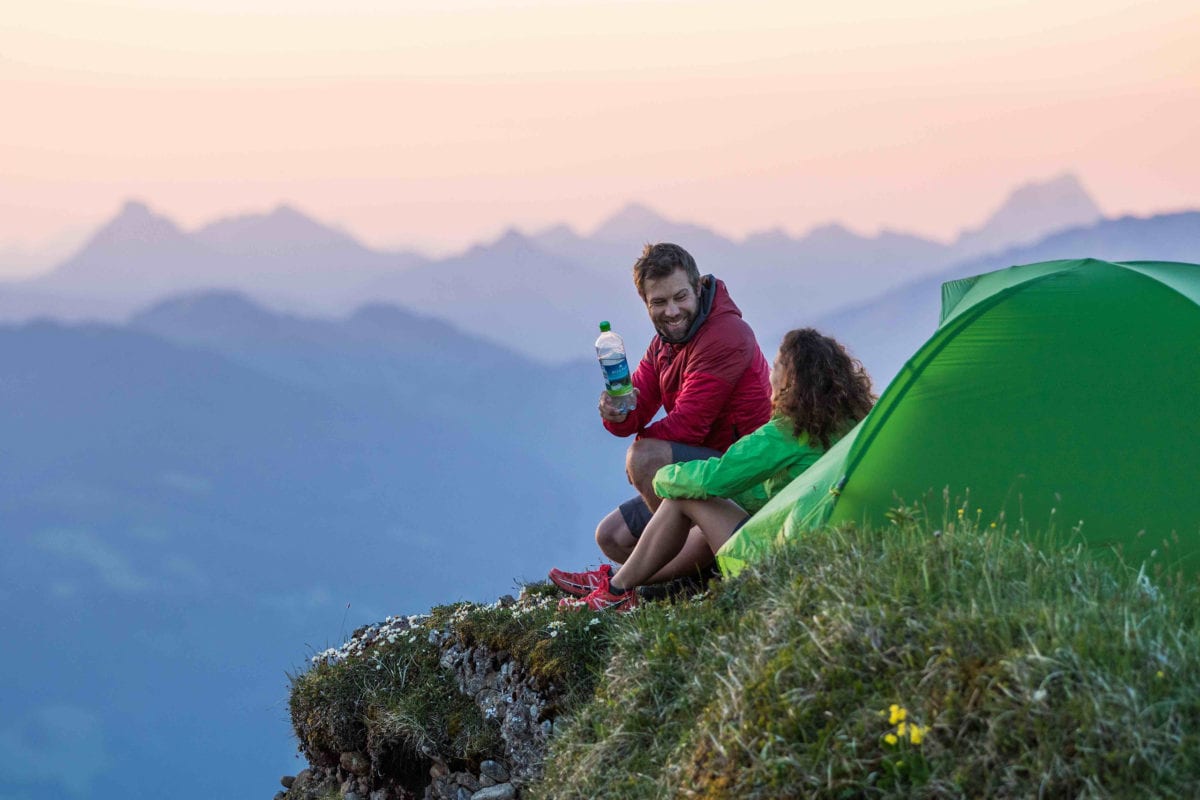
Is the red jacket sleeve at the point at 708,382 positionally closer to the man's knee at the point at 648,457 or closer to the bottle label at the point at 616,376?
the man's knee at the point at 648,457

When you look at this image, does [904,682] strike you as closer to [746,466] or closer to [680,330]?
[746,466]

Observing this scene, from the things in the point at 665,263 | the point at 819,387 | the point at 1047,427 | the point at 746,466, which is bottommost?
the point at 1047,427

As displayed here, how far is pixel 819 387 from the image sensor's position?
776 centimetres

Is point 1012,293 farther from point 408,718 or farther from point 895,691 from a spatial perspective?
point 408,718

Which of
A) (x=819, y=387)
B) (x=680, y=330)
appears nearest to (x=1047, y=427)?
(x=819, y=387)

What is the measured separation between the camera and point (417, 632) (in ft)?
32.8

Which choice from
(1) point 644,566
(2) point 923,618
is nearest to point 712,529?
(1) point 644,566

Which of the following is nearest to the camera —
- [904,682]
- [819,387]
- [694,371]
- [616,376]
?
[904,682]

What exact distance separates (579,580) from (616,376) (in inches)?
76.4

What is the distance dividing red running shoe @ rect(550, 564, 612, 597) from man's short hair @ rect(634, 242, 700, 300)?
2.40 meters

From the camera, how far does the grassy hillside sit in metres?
4.54

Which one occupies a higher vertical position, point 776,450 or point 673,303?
point 673,303

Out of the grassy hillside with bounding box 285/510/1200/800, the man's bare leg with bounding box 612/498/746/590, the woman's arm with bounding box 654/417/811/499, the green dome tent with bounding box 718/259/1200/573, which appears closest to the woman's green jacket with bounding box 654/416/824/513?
the woman's arm with bounding box 654/417/811/499

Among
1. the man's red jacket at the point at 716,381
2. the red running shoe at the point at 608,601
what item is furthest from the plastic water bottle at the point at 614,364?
the red running shoe at the point at 608,601
